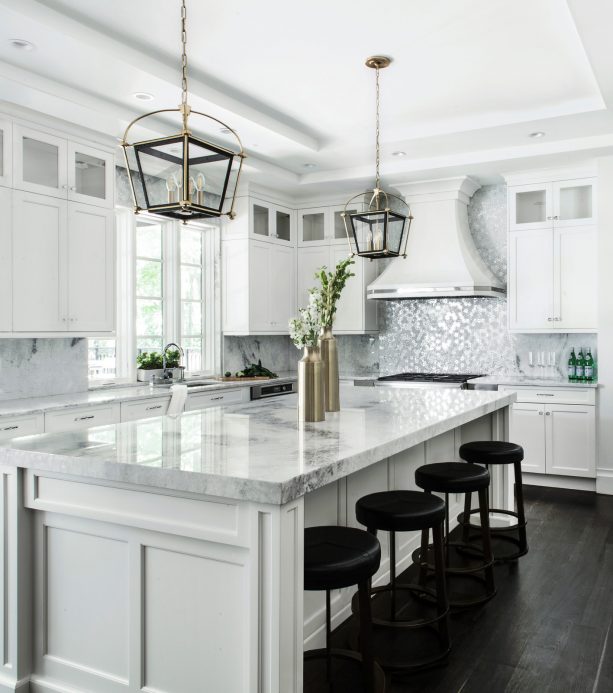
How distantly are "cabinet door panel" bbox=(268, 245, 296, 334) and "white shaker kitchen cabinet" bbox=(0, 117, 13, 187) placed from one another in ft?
9.46

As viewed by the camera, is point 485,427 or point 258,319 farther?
point 258,319

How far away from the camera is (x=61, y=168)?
4.21 m

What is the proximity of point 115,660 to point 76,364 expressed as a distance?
307 centimetres

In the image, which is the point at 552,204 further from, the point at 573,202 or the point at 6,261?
the point at 6,261

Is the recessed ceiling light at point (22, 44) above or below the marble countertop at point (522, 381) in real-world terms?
above

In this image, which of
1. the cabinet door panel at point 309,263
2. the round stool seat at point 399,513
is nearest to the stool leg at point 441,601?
the round stool seat at point 399,513

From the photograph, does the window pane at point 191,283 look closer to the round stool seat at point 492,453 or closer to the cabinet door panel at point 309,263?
the cabinet door panel at point 309,263

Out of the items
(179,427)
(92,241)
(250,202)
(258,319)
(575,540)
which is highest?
(250,202)

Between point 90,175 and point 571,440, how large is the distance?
4.24 metres

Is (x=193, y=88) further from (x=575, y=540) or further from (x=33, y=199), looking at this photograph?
(x=575, y=540)

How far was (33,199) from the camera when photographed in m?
4.02

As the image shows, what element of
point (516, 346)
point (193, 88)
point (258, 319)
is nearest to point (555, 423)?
point (516, 346)

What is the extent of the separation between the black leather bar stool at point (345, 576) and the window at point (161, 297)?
3.40 meters

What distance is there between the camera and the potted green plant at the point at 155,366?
5293 millimetres
